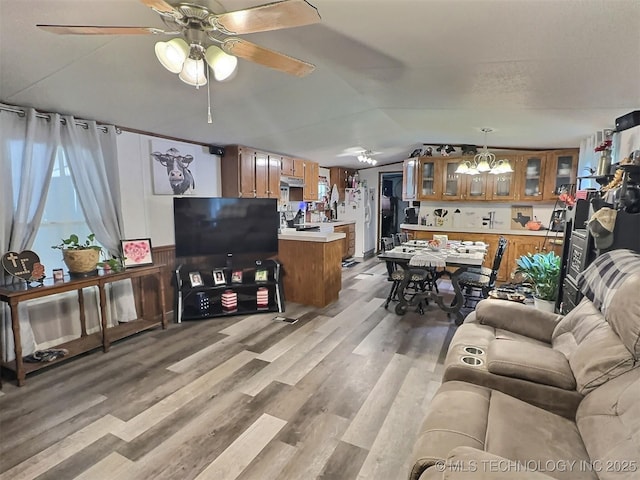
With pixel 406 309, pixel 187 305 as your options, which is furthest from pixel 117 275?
pixel 406 309

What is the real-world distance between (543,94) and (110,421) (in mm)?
3995

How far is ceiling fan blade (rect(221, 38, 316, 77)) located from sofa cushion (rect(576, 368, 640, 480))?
205 cm

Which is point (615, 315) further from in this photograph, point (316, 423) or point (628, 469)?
point (316, 423)

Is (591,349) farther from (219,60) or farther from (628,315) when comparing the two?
(219,60)

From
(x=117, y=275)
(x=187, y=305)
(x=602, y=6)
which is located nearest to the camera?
(x=602, y=6)

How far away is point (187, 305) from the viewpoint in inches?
167

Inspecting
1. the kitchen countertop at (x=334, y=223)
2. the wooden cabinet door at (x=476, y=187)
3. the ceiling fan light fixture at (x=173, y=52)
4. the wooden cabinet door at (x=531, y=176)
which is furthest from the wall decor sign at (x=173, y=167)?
the wooden cabinet door at (x=531, y=176)

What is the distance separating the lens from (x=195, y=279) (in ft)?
13.4

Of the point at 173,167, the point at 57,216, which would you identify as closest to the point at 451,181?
the point at 173,167

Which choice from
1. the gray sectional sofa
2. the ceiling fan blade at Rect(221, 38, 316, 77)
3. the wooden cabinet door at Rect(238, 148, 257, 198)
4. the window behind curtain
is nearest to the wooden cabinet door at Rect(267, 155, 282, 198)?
the wooden cabinet door at Rect(238, 148, 257, 198)

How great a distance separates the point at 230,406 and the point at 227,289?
81.9 inches

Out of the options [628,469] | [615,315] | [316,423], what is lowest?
[316,423]

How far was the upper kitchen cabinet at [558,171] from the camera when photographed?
5359mm

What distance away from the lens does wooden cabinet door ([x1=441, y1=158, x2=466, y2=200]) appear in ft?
20.1
